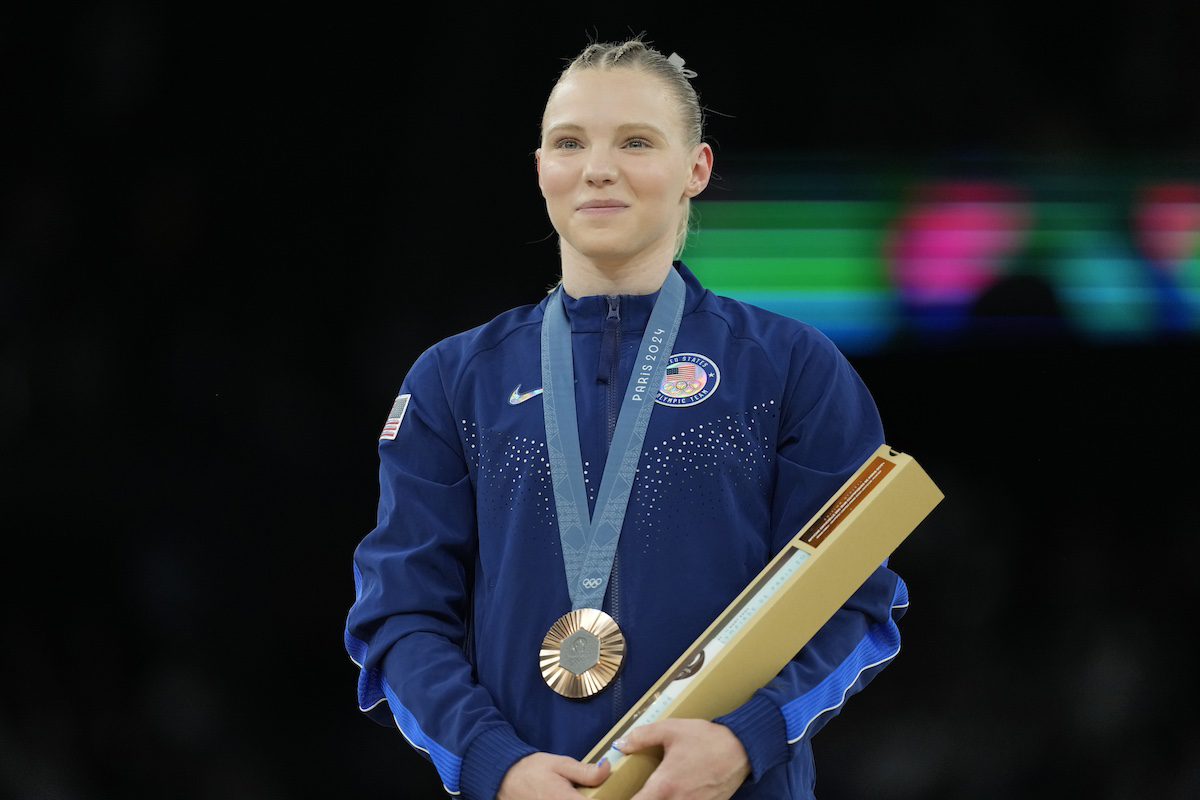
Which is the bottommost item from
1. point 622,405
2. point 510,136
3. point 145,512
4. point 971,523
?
point 145,512

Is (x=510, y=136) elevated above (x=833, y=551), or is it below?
above

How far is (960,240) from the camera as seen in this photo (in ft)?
9.85

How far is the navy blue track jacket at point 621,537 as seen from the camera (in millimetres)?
1651

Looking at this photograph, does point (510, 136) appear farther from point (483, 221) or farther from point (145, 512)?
point (145, 512)

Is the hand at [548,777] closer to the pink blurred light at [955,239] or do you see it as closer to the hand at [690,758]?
the hand at [690,758]

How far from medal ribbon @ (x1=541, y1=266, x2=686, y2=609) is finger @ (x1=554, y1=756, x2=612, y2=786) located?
203mm

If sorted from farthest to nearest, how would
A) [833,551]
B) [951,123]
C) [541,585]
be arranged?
[951,123]
[541,585]
[833,551]

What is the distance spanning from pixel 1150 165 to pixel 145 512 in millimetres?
2242

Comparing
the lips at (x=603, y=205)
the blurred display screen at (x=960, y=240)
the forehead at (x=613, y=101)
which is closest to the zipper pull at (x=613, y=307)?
the lips at (x=603, y=205)

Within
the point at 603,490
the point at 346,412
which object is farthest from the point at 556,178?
the point at 346,412

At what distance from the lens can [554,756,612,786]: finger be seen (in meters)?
1.52

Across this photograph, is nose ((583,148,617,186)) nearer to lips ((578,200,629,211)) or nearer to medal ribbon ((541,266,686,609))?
lips ((578,200,629,211))

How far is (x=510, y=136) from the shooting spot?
299 centimetres

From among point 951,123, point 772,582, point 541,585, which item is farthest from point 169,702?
point 951,123
